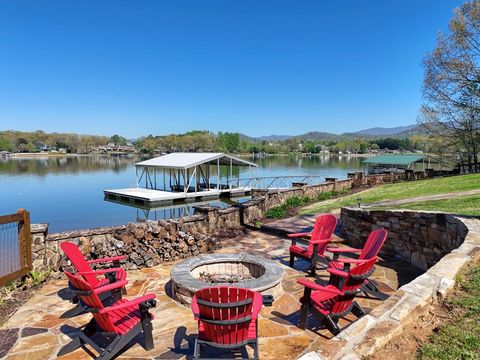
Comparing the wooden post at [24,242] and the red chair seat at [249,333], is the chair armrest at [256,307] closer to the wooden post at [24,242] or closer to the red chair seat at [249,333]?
the red chair seat at [249,333]

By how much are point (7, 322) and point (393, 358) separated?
4032 mm

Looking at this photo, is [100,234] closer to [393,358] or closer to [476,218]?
[393,358]

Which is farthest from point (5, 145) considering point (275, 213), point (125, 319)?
point (125, 319)

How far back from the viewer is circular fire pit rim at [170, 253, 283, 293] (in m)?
4.11

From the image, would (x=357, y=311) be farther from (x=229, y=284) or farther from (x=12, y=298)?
(x=12, y=298)

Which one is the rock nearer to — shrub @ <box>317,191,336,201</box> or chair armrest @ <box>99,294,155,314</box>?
chair armrest @ <box>99,294,155,314</box>

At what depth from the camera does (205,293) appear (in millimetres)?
2607

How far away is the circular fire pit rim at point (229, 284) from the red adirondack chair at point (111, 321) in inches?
38.7

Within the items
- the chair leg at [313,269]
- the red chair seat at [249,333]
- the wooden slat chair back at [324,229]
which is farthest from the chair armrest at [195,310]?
the wooden slat chair back at [324,229]

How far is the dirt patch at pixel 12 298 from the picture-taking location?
158 inches

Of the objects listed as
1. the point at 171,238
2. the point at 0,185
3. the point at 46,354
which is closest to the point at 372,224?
the point at 171,238

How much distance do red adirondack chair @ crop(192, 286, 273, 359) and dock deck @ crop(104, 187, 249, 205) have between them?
20151 mm

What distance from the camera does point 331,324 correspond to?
10.5 ft

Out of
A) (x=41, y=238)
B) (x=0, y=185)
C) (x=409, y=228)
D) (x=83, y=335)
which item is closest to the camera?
(x=83, y=335)
